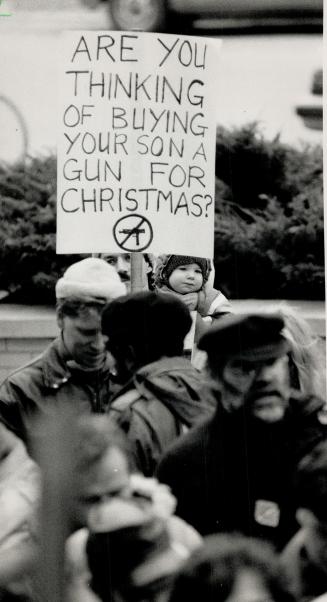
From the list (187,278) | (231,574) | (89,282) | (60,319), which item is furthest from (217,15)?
(231,574)

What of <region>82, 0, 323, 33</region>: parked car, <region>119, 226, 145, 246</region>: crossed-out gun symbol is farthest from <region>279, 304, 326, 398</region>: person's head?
<region>82, 0, 323, 33</region>: parked car

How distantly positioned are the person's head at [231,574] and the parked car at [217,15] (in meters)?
1.65

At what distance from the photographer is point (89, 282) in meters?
3.50

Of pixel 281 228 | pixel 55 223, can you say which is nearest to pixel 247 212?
pixel 281 228

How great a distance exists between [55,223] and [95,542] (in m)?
1.02

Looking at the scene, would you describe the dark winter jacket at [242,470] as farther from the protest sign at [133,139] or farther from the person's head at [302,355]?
the protest sign at [133,139]

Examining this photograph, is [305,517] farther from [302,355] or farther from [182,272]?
[182,272]

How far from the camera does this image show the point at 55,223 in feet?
11.5

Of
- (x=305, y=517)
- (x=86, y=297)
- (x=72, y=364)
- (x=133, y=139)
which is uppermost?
(x=133, y=139)

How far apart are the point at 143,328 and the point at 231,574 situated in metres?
0.84

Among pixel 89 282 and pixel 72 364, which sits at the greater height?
pixel 89 282

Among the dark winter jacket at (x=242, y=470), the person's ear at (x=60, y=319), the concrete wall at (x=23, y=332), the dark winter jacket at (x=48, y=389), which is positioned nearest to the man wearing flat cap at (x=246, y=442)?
the dark winter jacket at (x=242, y=470)

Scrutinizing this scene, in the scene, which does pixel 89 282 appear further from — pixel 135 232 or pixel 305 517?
pixel 305 517

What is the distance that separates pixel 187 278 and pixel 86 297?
0.34 metres
